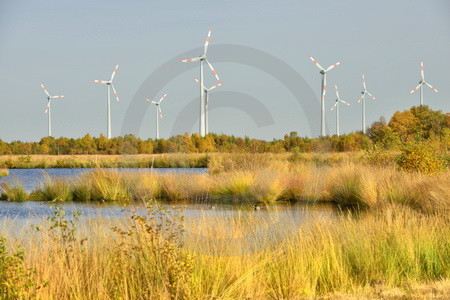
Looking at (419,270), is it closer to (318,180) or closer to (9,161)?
(318,180)

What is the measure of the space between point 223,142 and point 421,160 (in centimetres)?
4187

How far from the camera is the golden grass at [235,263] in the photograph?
680 cm

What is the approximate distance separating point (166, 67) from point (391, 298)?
2511 centimetres

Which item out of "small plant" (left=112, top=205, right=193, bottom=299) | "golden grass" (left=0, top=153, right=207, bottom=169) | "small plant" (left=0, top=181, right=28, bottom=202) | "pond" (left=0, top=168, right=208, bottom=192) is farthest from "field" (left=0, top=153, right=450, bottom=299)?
"golden grass" (left=0, top=153, right=207, bottom=169)

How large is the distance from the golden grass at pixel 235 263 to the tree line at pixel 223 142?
38158 millimetres

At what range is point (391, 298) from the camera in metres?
7.36

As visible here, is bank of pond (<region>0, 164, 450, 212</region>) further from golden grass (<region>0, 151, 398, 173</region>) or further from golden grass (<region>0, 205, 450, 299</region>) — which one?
golden grass (<region>0, 205, 450, 299</region>)

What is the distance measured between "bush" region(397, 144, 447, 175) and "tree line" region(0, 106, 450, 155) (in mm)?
23286

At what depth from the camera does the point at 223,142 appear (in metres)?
64.0

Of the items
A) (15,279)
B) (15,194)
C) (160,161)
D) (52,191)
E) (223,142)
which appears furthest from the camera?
(223,142)

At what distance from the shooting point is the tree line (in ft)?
191

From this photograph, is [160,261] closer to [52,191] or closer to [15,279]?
[15,279]

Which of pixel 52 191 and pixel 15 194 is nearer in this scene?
pixel 15 194

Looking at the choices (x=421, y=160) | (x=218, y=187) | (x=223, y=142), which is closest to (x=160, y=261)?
(x=218, y=187)
